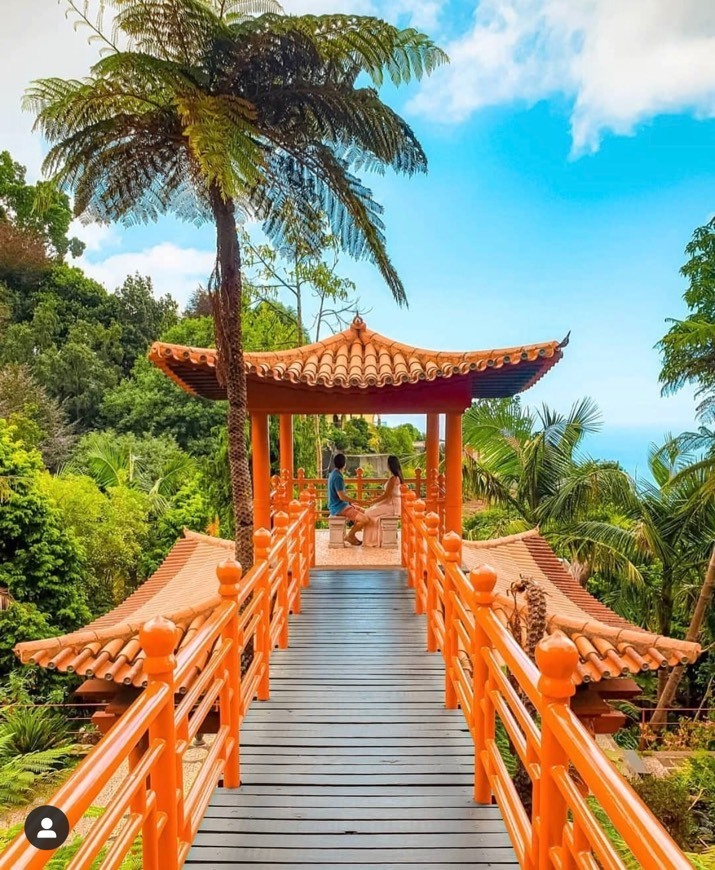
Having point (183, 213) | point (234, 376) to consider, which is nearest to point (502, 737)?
point (234, 376)

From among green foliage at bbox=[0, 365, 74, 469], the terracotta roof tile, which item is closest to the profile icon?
the terracotta roof tile

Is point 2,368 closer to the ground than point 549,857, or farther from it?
farther from it

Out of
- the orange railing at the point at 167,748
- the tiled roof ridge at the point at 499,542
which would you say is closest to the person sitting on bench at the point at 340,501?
the tiled roof ridge at the point at 499,542

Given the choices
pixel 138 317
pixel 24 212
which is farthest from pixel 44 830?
pixel 24 212

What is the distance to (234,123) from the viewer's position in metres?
5.56

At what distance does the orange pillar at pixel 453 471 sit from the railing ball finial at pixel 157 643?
6.02 m

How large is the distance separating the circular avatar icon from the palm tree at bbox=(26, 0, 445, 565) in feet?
15.6

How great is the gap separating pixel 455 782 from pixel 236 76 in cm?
643

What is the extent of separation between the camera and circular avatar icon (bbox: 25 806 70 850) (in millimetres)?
1232

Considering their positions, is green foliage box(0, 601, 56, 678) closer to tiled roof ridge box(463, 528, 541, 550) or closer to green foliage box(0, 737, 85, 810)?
green foliage box(0, 737, 85, 810)

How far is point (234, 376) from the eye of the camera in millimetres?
6633

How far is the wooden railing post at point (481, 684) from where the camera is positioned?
3.20 meters

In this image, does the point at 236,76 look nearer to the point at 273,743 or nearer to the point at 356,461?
the point at 273,743

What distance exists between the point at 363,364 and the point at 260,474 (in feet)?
6.76
